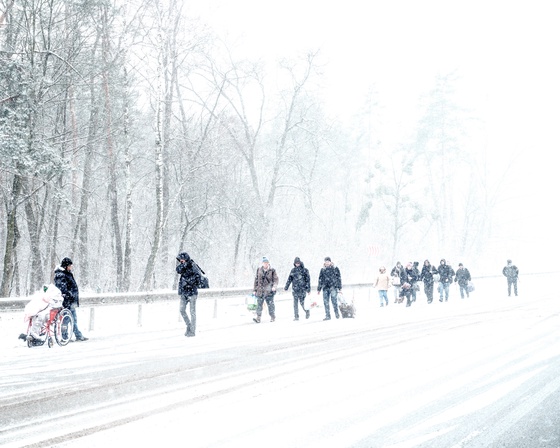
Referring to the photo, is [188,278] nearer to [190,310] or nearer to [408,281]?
[190,310]

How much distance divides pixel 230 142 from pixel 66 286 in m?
25.3

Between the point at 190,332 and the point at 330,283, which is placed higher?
the point at 330,283

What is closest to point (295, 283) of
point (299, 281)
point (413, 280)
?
point (299, 281)

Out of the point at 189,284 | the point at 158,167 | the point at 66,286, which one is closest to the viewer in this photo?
the point at 66,286

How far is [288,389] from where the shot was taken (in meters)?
7.68

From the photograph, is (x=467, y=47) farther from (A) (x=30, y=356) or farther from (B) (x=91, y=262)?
(A) (x=30, y=356)

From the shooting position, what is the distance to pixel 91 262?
36656mm

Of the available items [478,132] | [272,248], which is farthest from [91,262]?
[478,132]

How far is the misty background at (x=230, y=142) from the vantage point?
21344mm

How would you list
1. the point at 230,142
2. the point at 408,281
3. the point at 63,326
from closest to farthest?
the point at 63,326 < the point at 408,281 < the point at 230,142

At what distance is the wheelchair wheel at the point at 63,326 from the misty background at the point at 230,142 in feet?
21.3

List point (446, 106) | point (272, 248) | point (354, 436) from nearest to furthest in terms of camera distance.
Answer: point (354, 436), point (272, 248), point (446, 106)

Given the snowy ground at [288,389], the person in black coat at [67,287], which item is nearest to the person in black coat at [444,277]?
the snowy ground at [288,389]

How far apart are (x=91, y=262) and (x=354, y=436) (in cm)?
3319
